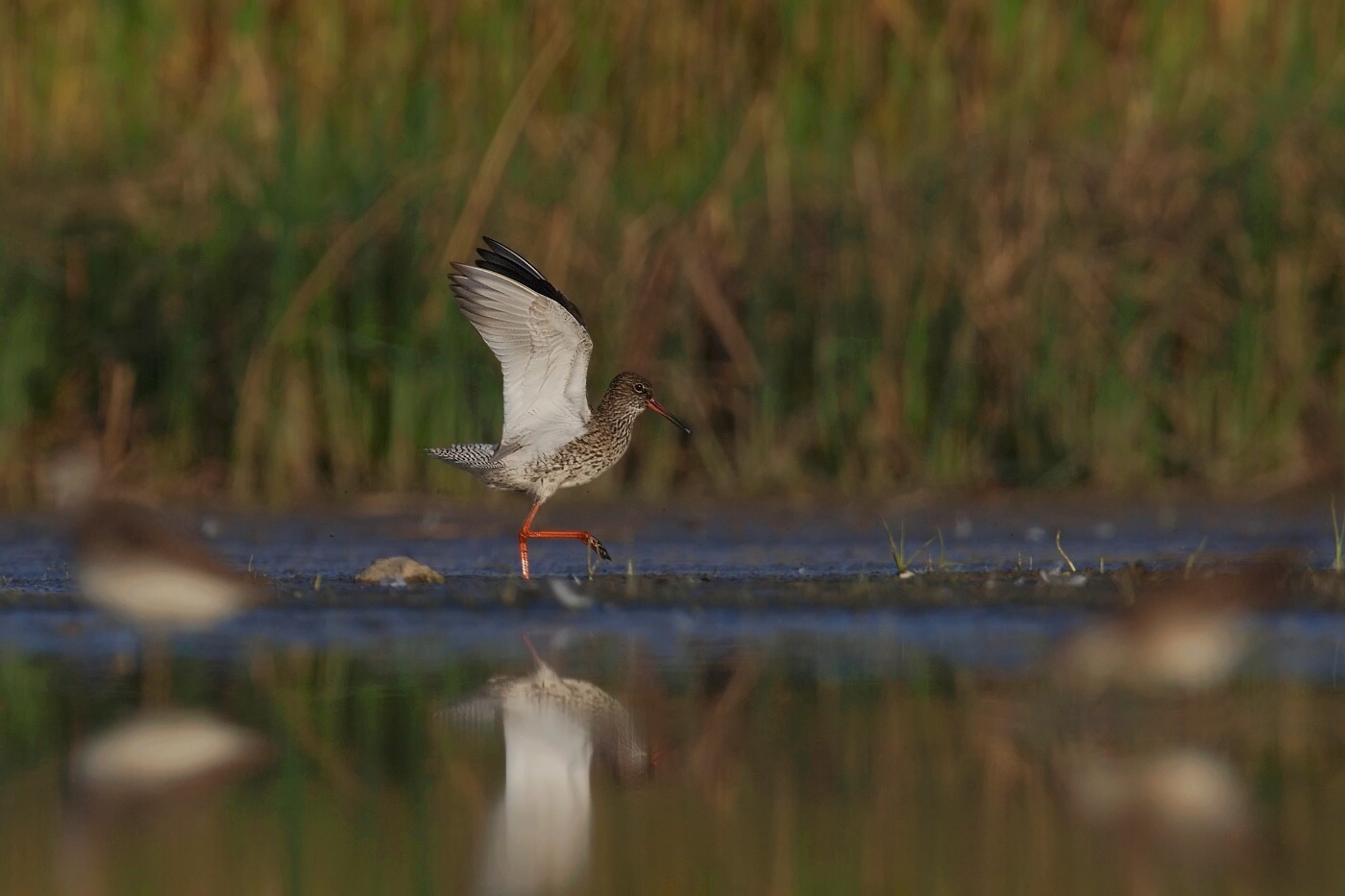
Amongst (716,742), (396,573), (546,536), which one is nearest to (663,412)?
(546,536)

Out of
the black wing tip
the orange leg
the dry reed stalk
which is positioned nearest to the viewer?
the black wing tip

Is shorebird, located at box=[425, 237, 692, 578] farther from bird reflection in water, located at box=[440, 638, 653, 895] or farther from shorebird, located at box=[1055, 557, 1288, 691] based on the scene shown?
shorebird, located at box=[1055, 557, 1288, 691]

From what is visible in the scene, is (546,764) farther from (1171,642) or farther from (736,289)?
(736,289)

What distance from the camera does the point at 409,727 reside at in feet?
16.8

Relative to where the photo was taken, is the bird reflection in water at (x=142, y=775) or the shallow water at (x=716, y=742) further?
the bird reflection in water at (x=142, y=775)

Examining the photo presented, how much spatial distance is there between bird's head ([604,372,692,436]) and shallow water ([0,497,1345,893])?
771 millimetres

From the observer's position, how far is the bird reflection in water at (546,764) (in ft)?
12.7

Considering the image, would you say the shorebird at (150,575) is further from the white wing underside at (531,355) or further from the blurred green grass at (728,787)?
the white wing underside at (531,355)

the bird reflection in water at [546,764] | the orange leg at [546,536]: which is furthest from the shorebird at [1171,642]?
the orange leg at [546,536]

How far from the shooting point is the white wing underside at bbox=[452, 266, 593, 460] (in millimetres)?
7770

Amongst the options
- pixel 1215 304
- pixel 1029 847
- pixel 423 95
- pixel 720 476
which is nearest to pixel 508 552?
pixel 720 476

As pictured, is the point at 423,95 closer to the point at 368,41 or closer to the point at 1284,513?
the point at 368,41

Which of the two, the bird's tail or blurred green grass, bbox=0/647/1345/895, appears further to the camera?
the bird's tail

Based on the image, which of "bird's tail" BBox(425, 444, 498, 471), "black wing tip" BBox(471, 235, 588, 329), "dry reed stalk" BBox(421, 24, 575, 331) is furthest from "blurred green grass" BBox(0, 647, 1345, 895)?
Result: "dry reed stalk" BBox(421, 24, 575, 331)
